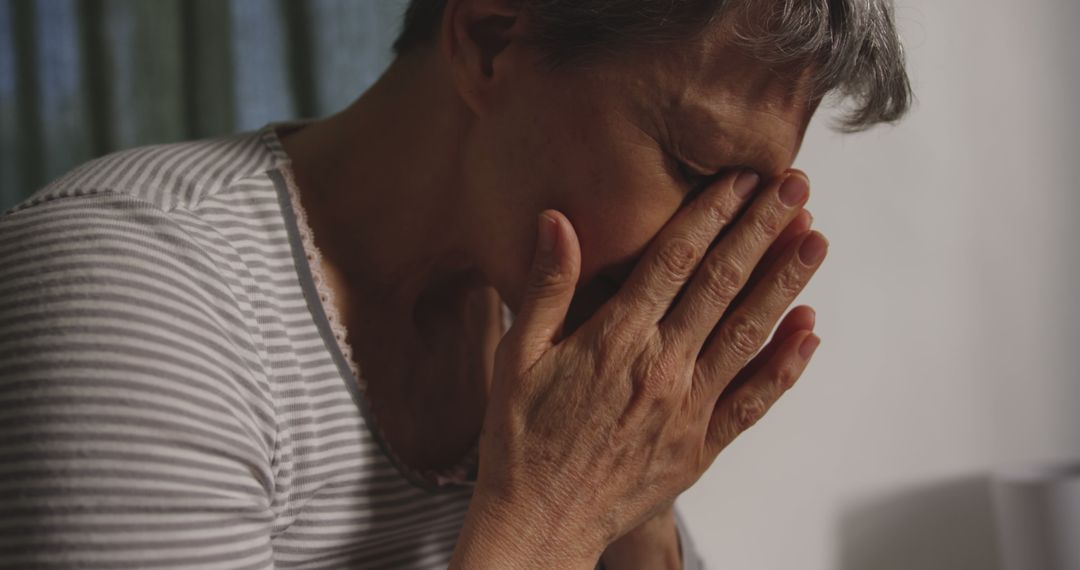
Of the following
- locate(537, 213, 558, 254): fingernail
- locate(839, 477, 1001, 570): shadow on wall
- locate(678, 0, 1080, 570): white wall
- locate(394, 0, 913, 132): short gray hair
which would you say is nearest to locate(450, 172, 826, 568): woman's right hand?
locate(537, 213, 558, 254): fingernail

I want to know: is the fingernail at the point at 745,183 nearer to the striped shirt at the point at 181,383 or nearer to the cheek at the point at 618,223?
the cheek at the point at 618,223

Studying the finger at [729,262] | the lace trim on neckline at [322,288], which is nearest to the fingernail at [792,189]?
the finger at [729,262]

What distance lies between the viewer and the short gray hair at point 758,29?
71cm

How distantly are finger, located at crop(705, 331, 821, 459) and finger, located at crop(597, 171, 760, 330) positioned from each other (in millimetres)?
155

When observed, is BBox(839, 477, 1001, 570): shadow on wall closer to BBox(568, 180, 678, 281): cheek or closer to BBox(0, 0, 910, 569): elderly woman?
BBox(0, 0, 910, 569): elderly woman

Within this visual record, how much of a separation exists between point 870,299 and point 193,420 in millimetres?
1233

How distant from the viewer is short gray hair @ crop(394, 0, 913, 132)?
708 mm

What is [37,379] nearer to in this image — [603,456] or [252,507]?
[252,507]

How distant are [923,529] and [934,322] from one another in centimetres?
38

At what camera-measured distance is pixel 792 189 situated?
0.82m

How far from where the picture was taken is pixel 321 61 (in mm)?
1496

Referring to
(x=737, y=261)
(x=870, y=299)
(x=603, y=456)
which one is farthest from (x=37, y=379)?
(x=870, y=299)

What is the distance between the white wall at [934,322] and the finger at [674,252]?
759 mm

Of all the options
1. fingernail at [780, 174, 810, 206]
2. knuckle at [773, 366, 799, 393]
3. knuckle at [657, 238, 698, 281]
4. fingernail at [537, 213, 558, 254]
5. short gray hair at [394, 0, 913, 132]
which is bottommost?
knuckle at [773, 366, 799, 393]
